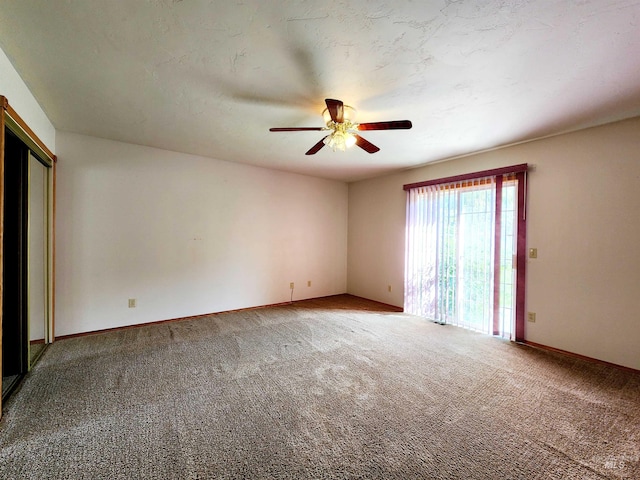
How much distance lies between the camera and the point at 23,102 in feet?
7.00

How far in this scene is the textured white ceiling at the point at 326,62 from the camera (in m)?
1.41

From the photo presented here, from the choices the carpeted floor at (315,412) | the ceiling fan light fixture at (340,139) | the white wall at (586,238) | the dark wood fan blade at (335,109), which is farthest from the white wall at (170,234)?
the white wall at (586,238)

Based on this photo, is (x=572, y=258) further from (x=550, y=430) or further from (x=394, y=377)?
(x=394, y=377)

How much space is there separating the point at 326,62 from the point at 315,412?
2.37 meters

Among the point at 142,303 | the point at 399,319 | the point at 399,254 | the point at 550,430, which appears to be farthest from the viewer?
the point at 399,254

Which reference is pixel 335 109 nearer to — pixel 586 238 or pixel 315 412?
pixel 315 412

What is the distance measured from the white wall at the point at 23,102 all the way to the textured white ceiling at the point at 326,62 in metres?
0.07

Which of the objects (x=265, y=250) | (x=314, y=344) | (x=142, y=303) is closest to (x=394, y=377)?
(x=314, y=344)

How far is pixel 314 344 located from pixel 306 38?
9.05 feet

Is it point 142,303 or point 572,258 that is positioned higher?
point 572,258

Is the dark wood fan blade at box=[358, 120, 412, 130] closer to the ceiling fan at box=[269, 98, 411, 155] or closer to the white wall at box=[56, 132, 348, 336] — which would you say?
the ceiling fan at box=[269, 98, 411, 155]

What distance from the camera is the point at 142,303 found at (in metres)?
3.57

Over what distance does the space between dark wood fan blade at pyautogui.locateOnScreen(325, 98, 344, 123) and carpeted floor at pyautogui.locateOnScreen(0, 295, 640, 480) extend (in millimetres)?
2128

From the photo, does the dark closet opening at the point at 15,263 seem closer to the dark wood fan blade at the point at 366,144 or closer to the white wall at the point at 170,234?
the white wall at the point at 170,234
